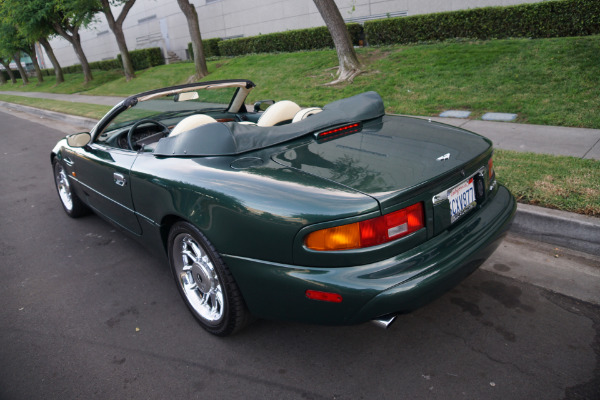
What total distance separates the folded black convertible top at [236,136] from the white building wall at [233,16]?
41.1 ft

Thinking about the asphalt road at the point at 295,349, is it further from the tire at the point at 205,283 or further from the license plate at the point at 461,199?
the license plate at the point at 461,199

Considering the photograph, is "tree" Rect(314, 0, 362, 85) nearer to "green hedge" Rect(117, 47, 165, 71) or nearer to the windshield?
the windshield

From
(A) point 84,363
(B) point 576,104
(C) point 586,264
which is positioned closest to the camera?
(A) point 84,363

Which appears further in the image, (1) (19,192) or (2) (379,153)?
(1) (19,192)

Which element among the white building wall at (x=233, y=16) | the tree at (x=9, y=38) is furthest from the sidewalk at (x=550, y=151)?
the tree at (x=9, y=38)

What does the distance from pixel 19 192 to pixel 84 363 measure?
4.50m

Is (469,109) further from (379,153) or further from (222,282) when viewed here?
(222,282)

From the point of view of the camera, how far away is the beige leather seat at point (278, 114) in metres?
3.20

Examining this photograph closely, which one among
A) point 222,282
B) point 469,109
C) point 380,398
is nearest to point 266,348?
point 222,282

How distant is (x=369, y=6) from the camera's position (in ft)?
56.5

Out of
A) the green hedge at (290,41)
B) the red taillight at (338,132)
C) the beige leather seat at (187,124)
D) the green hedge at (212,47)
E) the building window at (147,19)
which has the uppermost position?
the building window at (147,19)

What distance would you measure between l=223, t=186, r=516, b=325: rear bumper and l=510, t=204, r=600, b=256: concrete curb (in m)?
1.41

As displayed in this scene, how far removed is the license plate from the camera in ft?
7.55

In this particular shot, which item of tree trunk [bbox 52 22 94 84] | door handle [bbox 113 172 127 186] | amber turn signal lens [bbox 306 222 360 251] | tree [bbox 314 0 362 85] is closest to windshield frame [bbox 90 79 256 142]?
door handle [bbox 113 172 127 186]
